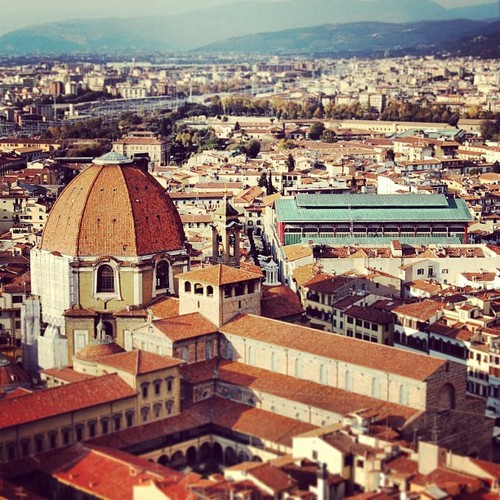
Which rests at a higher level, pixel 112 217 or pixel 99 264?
pixel 112 217

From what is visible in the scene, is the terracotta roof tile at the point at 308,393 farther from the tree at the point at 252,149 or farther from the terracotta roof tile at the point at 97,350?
the tree at the point at 252,149

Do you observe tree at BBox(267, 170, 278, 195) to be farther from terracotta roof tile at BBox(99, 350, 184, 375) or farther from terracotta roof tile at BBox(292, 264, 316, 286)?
terracotta roof tile at BBox(99, 350, 184, 375)

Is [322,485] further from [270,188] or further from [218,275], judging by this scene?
[270,188]

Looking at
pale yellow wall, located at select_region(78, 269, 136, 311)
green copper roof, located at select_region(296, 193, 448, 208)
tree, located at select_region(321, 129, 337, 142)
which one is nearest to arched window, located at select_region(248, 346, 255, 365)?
pale yellow wall, located at select_region(78, 269, 136, 311)

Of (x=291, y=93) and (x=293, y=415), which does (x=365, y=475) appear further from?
(x=291, y=93)

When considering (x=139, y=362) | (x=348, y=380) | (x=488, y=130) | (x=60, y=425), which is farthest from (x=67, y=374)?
(x=488, y=130)
